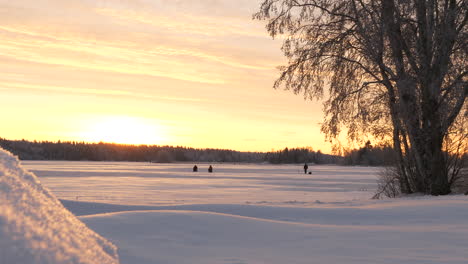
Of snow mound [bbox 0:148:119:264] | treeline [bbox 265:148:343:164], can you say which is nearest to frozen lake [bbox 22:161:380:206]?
snow mound [bbox 0:148:119:264]

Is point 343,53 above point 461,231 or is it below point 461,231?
above

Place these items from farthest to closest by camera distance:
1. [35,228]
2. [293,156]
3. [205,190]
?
1. [293,156]
2. [205,190]
3. [35,228]

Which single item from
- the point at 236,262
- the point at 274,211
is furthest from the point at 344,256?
the point at 274,211

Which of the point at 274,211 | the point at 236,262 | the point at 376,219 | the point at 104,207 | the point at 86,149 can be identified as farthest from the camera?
the point at 86,149

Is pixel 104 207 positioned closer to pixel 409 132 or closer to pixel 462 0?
pixel 409 132

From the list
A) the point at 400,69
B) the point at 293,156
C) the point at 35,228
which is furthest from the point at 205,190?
the point at 293,156

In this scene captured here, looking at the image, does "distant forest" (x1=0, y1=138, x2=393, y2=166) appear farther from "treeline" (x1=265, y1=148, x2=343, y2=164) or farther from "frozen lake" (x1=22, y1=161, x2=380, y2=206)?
"frozen lake" (x1=22, y1=161, x2=380, y2=206)

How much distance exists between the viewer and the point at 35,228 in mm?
1683

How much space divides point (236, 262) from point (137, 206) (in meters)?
9.64

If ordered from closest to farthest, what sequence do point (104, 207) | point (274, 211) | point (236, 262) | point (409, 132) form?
point (236, 262) < point (274, 211) < point (104, 207) < point (409, 132)

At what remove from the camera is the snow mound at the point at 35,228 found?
1531mm

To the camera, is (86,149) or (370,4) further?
(86,149)

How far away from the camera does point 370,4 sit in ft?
47.0

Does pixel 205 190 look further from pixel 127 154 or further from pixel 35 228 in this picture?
pixel 127 154
